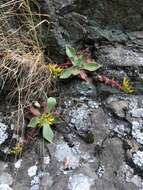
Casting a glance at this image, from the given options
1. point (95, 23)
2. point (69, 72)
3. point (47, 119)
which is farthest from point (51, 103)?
point (95, 23)

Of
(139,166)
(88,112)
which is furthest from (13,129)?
(139,166)

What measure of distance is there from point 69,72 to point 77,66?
0.23ft

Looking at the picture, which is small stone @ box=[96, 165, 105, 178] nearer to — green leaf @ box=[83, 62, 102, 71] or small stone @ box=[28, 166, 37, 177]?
small stone @ box=[28, 166, 37, 177]

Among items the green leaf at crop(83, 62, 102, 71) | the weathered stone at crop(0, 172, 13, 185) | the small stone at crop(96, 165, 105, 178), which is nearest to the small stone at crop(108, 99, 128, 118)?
the green leaf at crop(83, 62, 102, 71)

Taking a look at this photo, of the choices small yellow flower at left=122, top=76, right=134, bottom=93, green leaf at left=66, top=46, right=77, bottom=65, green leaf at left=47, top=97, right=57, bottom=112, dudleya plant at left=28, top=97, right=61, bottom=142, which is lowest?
small yellow flower at left=122, top=76, right=134, bottom=93

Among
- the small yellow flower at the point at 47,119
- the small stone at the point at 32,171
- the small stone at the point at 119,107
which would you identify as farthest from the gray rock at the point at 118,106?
the small stone at the point at 32,171

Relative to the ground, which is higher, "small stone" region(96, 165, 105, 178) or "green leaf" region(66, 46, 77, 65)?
"green leaf" region(66, 46, 77, 65)

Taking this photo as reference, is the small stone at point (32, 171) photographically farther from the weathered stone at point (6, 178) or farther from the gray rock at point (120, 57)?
the gray rock at point (120, 57)

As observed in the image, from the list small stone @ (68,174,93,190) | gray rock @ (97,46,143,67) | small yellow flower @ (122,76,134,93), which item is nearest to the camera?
small stone @ (68,174,93,190)

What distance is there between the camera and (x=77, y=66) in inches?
93.1

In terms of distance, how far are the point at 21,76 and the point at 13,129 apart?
1.08ft

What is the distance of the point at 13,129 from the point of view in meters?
2.15

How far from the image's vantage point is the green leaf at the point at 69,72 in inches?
91.2

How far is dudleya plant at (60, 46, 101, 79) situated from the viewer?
7.64 ft
